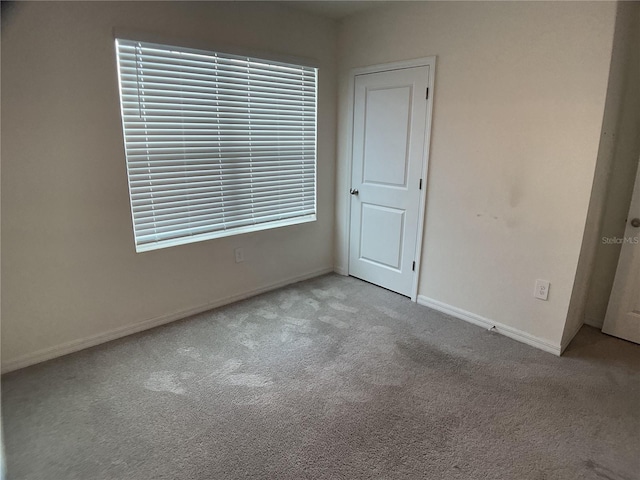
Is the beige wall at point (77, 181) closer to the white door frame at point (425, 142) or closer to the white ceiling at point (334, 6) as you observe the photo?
the white ceiling at point (334, 6)

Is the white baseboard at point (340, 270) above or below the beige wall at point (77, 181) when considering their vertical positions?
below

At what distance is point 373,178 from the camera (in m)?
3.50

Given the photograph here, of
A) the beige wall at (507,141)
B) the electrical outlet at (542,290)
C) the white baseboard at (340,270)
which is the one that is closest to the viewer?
the beige wall at (507,141)

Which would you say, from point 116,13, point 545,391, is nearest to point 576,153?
point 545,391

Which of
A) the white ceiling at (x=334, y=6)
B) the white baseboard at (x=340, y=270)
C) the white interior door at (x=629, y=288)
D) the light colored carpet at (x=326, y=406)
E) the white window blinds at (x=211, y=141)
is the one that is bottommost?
the light colored carpet at (x=326, y=406)

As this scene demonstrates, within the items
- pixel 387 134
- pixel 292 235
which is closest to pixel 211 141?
pixel 292 235

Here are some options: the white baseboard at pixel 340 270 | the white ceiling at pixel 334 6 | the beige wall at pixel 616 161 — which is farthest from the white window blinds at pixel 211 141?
the beige wall at pixel 616 161

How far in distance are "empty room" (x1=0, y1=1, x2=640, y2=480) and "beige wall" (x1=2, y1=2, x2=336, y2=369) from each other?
12 mm

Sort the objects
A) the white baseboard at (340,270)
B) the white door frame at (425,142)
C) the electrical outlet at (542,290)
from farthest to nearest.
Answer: the white baseboard at (340,270), the white door frame at (425,142), the electrical outlet at (542,290)

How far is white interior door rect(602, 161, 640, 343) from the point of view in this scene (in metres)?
2.63

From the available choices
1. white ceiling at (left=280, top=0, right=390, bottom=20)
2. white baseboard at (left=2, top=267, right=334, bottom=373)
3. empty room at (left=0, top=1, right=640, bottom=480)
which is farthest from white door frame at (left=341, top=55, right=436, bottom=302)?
white baseboard at (left=2, top=267, right=334, bottom=373)

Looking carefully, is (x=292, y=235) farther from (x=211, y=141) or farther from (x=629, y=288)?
(x=629, y=288)

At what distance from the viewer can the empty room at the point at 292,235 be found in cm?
188

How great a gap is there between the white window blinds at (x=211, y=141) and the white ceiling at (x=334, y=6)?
1.47ft
